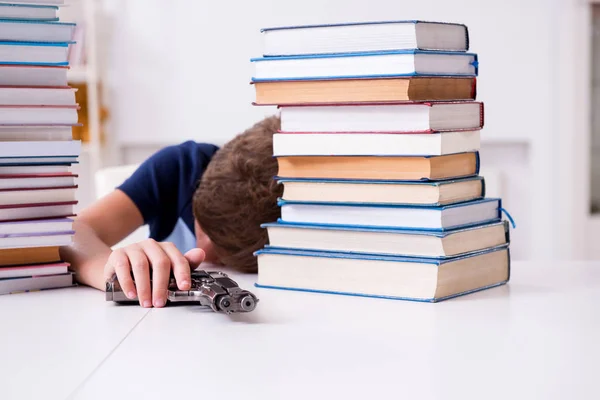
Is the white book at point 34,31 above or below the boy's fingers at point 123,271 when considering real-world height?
above

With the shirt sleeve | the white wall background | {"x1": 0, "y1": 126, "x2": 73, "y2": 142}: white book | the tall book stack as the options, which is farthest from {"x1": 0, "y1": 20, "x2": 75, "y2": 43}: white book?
the white wall background

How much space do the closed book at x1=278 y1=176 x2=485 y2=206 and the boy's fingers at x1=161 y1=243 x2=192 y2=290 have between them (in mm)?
174

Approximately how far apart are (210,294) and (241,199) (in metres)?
0.45

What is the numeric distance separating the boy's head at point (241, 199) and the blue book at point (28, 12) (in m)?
→ 0.45

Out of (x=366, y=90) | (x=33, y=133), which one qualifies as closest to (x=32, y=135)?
(x=33, y=133)

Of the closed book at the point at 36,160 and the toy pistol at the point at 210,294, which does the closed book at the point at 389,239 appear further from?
the closed book at the point at 36,160

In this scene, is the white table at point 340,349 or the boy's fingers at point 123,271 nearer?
the white table at point 340,349

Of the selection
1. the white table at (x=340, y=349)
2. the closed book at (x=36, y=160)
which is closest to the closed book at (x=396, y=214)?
the white table at (x=340, y=349)

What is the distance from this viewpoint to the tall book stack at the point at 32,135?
3.65 feet

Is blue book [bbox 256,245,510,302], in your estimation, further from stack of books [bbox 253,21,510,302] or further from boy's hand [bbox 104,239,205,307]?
boy's hand [bbox 104,239,205,307]

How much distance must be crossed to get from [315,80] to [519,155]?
317 centimetres

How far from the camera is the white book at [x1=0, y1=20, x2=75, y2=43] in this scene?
1.11 meters

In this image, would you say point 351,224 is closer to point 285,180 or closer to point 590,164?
point 285,180

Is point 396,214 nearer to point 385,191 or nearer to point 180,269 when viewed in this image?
point 385,191
